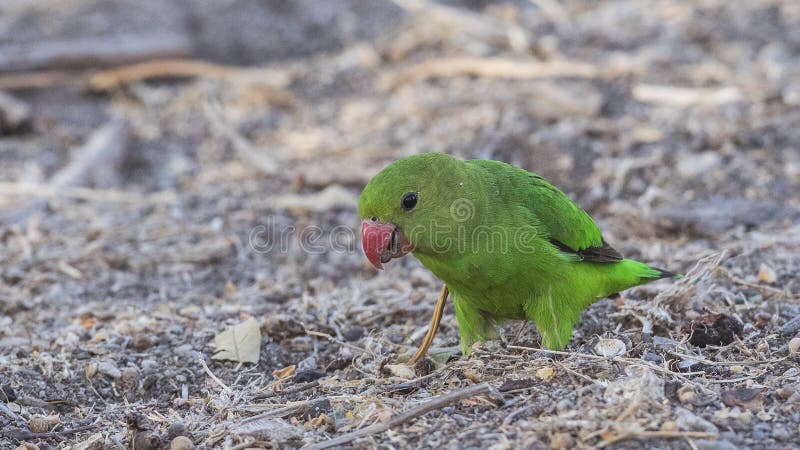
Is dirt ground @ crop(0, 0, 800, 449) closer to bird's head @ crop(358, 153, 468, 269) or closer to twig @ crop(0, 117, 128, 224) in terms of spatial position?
twig @ crop(0, 117, 128, 224)

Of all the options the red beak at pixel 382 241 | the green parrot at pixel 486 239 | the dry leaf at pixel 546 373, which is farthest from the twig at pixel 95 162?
the dry leaf at pixel 546 373

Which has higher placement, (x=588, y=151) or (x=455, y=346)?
(x=588, y=151)

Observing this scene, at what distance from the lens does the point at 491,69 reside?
348 inches

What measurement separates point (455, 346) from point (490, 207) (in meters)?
0.90

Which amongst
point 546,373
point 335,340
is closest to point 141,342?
point 335,340

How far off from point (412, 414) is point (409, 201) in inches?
45.9

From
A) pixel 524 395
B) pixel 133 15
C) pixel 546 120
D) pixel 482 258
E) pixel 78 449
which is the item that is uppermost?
pixel 133 15

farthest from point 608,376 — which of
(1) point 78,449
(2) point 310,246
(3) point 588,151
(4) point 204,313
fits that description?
(3) point 588,151

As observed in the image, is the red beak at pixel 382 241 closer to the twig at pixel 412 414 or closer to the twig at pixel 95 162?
the twig at pixel 412 414

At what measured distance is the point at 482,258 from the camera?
399cm

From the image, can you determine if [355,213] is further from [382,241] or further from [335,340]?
[382,241]

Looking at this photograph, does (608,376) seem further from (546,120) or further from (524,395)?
(546,120)

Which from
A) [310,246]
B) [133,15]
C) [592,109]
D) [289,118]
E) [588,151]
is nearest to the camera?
[310,246]

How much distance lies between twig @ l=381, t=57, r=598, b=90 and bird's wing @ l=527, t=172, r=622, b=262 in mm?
4219
